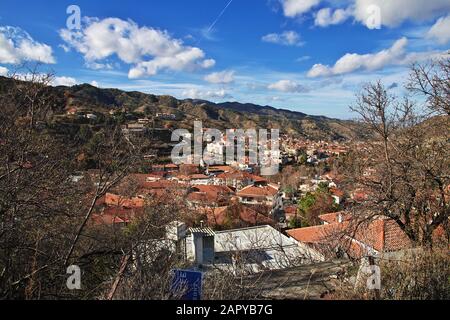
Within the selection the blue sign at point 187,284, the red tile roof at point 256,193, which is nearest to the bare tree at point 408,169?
the blue sign at point 187,284

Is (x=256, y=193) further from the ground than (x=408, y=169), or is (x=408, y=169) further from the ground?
(x=408, y=169)

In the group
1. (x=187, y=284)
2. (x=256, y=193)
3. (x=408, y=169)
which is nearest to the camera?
(x=187, y=284)

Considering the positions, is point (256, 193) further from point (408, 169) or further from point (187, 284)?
point (187, 284)

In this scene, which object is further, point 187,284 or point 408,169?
point 408,169

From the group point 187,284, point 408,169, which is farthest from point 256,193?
point 187,284

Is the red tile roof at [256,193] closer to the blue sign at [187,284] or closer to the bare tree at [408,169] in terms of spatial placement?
the bare tree at [408,169]

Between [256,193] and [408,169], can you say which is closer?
[408,169]

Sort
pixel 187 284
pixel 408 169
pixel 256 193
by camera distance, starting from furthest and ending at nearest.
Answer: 1. pixel 256 193
2. pixel 408 169
3. pixel 187 284

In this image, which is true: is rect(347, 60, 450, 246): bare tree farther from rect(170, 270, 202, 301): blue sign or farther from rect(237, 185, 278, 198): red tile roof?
rect(237, 185, 278, 198): red tile roof
